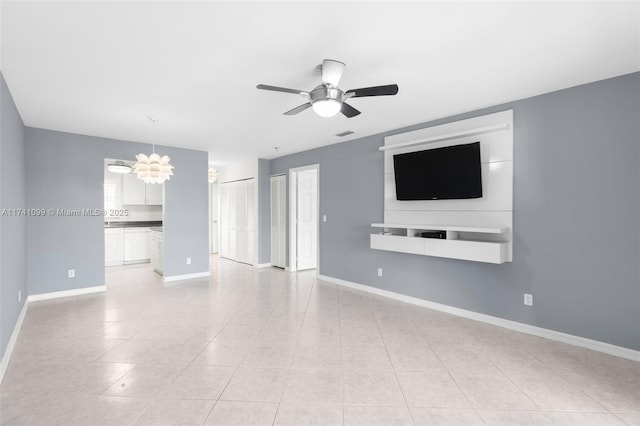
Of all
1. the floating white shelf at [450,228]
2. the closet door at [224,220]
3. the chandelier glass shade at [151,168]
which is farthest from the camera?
the closet door at [224,220]

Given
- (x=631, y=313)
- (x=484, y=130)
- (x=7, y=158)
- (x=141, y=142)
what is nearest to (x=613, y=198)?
(x=631, y=313)

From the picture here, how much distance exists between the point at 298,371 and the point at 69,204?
456cm

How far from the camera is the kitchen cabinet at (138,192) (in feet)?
24.7

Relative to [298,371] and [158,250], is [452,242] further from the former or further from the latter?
[158,250]

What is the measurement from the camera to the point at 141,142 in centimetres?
560

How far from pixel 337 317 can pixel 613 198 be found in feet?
9.93

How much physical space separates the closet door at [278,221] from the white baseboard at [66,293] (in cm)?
323

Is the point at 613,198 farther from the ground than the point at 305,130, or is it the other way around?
the point at 305,130

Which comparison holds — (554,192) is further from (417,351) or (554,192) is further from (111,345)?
(111,345)

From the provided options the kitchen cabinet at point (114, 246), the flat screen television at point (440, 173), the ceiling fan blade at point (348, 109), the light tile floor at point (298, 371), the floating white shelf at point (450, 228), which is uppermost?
the ceiling fan blade at point (348, 109)

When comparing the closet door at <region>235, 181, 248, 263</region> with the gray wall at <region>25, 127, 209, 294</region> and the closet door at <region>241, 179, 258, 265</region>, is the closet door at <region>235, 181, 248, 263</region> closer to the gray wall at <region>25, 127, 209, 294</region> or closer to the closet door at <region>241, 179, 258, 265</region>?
the closet door at <region>241, 179, 258, 265</region>

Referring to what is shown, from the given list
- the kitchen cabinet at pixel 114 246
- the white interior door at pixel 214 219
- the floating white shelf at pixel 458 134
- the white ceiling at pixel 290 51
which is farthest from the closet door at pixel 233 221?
the floating white shelf at pixel 458 134

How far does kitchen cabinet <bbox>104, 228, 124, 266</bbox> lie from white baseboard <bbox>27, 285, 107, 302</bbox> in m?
2.47

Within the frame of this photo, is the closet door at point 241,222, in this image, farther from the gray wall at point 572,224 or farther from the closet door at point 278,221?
the gray wall at point 572,224
